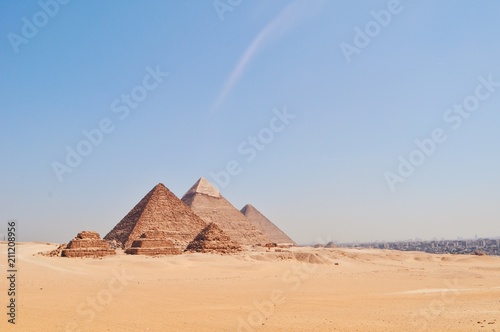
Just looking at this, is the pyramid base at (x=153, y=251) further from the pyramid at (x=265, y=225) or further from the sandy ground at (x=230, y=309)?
the pyramid at (x=265, y=225)

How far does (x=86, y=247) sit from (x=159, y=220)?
17050 millimetres

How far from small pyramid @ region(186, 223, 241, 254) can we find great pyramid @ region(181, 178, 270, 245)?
20.0 metres

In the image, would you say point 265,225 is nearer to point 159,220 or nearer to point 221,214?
point 221,214

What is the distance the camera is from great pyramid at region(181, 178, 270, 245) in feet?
197

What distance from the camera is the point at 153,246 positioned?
33.5 m

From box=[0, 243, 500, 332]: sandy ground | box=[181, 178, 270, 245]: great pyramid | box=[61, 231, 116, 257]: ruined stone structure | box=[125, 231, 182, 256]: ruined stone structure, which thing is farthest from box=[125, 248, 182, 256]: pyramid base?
box=[181, 178, 270, 245]: great pyramid

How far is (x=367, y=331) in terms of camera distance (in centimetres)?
770

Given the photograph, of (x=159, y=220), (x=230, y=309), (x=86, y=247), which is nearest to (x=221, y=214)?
(x=159, y=220)

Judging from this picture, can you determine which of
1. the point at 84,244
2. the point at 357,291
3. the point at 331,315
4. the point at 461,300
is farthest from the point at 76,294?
the point at 84,244

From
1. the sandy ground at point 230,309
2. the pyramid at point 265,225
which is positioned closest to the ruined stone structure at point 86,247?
the sandy ground at point 230,309

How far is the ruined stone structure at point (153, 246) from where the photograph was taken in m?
32.8

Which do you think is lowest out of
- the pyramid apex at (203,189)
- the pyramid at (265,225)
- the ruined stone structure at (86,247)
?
the pyramid at (265,225)

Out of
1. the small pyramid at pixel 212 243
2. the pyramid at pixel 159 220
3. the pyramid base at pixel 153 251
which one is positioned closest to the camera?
the pyramid base at pixel 153 251

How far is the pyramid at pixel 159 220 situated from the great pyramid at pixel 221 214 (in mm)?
9716
